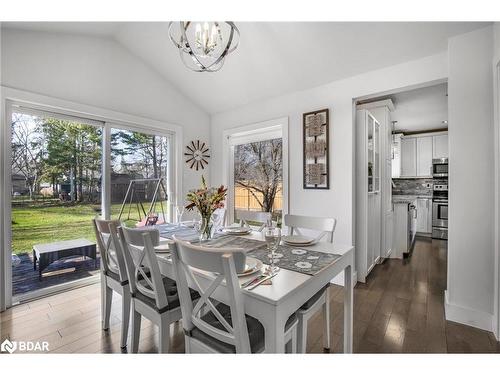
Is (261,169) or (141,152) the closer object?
(141,152)

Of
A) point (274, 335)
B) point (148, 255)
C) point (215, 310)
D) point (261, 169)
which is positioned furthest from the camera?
point (261, 169)

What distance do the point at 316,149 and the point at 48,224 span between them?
3119mm

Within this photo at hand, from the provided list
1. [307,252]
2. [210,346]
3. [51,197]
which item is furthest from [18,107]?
[307,252]

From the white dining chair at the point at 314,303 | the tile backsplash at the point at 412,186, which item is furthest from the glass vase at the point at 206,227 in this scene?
the tile backsplash at the point at 412,186

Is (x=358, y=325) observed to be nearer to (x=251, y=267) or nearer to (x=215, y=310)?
(x=251, y=267)

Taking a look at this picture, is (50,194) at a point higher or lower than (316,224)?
higher

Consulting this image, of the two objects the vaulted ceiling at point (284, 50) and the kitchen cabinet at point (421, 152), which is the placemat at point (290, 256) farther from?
the kitchen cabinet at point (421, 152)

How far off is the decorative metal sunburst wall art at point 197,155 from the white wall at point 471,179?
3.18 m

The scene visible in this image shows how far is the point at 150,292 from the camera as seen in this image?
1432 mm

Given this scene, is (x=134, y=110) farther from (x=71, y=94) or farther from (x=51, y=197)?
(x=51, y=197)

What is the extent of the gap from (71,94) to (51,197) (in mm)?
1133

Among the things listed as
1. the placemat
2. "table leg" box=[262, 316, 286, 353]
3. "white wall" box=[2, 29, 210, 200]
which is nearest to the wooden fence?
"white wall" box=[2, 29, 210, 200]

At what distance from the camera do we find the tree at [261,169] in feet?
11.3

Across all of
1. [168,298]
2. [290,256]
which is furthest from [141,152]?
[290,256]
